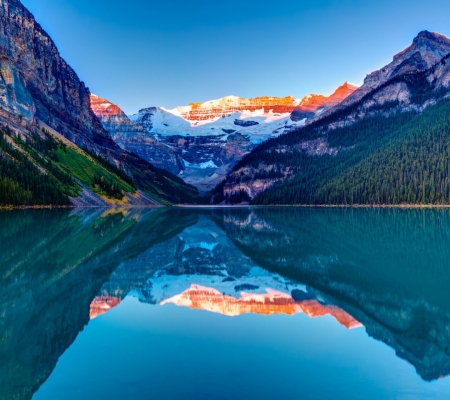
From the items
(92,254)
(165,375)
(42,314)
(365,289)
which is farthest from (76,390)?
(92,254)

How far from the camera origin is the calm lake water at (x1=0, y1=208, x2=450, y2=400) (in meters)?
9.95

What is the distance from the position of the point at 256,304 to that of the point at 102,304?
6258 millimetres

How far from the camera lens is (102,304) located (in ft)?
56.9

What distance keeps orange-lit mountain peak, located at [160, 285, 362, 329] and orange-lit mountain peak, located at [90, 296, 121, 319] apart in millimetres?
2021

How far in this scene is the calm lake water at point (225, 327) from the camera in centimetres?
995

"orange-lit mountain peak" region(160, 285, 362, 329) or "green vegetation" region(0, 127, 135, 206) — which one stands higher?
"green vegetation" region(0, 127, 135, 206)

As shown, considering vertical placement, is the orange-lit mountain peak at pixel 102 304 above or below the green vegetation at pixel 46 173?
below

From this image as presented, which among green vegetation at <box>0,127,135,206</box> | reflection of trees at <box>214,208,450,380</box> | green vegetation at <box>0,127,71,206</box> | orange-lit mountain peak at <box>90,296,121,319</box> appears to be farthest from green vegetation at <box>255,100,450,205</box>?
orange-lit mountain peak at <box>90,296,121,319</box>

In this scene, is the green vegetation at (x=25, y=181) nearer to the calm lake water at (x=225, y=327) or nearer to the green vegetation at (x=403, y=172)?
the calm lake water at (x=225, y=327)

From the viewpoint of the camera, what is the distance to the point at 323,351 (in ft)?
39.9

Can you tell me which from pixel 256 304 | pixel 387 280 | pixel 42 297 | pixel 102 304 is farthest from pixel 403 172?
pixel 42 297

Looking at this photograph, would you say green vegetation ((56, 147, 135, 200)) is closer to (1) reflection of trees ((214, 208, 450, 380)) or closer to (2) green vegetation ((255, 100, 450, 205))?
(2) green vegetation ((255, 100, 450, 205))

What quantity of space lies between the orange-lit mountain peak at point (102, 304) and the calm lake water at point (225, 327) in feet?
0.19

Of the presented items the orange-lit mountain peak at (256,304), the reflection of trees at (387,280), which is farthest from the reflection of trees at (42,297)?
the reflection of trees at (387,280)
